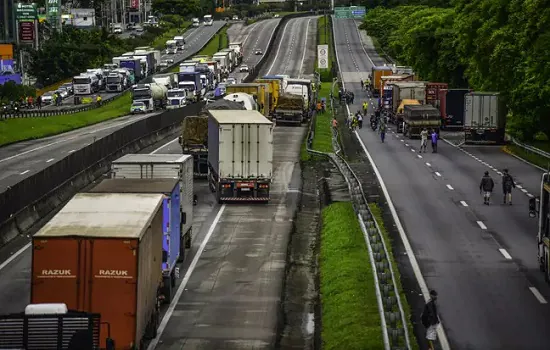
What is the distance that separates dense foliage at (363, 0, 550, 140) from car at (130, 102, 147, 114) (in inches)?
956

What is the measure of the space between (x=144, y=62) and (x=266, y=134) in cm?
8864

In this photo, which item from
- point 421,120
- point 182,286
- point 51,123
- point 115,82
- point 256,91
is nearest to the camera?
→ point 182,286

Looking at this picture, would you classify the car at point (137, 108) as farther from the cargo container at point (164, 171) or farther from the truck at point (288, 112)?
the cargo container at point (164, 171)

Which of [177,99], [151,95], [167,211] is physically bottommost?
[177,99]

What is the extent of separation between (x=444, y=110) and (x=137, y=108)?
86.2 ft

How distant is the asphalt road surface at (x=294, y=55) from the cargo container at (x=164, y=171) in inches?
4188

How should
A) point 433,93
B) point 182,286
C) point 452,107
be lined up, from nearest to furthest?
point 182,286, point 452,107, point 433,93

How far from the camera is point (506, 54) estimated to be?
66.5 m

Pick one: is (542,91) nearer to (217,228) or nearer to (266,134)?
(266,134)

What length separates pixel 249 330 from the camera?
89.2 ft

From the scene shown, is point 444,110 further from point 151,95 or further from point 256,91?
point 151,95

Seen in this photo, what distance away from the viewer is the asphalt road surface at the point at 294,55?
150m

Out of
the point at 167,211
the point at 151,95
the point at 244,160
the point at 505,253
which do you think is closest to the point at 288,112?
the point at 151,95

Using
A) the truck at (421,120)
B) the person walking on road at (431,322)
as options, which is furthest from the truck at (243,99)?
the person walking on road at (431,322)
